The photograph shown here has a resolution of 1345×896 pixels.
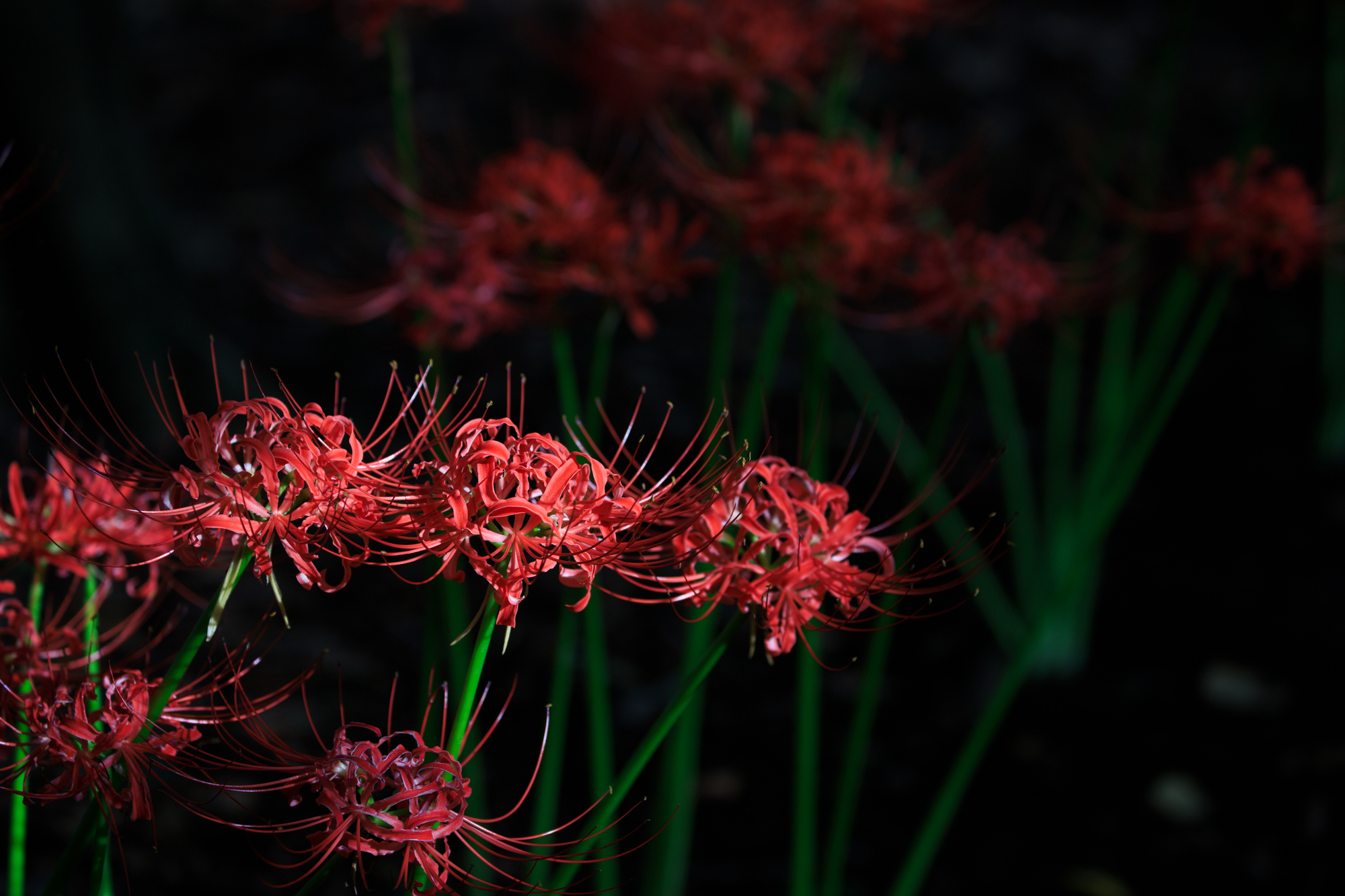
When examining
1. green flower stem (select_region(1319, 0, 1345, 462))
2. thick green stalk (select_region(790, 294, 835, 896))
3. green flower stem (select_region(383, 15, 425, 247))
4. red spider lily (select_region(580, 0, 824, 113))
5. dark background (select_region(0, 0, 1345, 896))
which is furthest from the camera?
green flower stem (select_region(1319, 0, 1345, 462))

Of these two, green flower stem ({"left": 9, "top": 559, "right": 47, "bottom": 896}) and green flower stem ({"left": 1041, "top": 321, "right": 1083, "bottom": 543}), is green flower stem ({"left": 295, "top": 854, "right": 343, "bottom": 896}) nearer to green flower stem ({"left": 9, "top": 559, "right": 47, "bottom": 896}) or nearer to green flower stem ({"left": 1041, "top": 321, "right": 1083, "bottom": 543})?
green flower stem ({"left": 9, "top": 559, "right": 47, "bottom": 896})

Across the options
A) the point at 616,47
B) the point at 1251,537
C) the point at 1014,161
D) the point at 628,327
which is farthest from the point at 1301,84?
the point at 616,47

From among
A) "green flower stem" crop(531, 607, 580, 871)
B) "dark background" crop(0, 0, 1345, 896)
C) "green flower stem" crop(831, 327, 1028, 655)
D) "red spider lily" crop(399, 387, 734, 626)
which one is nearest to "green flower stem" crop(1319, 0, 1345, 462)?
"dark background" crop(0, 0, 1345, 896)

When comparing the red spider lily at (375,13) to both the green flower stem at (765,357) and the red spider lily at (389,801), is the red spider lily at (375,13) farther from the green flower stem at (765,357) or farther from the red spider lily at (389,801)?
the red spider lily at (389,801)

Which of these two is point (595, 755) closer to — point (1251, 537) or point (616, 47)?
point (616, 47)

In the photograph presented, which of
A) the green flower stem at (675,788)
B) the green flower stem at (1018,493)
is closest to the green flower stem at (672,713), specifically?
the green flower stem at (675,788)

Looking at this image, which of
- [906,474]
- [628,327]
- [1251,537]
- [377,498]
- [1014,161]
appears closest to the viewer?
[377,498]
